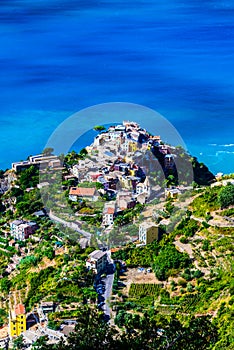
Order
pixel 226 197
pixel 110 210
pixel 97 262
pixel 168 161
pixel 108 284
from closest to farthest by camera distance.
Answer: pixel 108 284, pixel 97 262, pixel 226 197, pixel 110 210, pixel 168 161

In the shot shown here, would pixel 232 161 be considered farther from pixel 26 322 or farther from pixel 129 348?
pixel 129 348

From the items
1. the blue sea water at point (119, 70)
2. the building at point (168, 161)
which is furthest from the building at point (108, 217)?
the blue sea water at point (119, 70)

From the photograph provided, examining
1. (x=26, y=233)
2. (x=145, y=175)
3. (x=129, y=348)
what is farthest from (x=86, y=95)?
(x=129, y=348)

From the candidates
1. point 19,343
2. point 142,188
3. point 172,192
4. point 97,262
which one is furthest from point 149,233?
point 19,343

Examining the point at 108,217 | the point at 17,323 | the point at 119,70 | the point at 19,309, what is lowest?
the point at 17,323

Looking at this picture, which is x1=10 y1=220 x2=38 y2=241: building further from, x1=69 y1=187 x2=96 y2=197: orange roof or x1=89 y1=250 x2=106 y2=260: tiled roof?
x1=89 y1=250 x2=106 y2=260: tiled roof

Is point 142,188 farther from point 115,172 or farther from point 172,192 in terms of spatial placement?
point 115,172

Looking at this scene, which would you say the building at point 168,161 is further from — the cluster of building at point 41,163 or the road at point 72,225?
the road at point 72,225
